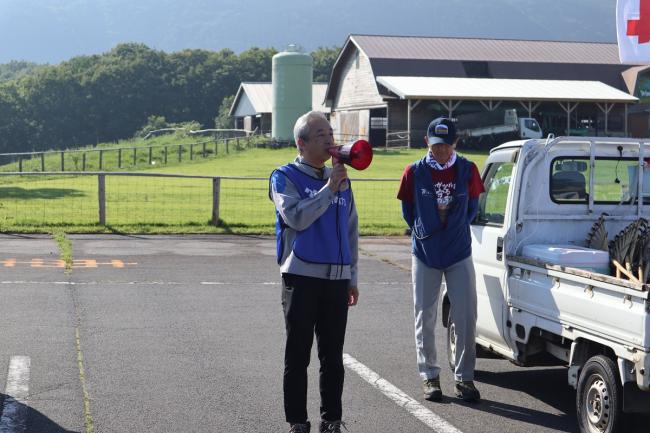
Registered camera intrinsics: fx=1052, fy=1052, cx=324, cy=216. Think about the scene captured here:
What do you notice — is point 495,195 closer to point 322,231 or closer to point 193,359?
point 322,231

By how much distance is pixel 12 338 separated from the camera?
9.58 meters

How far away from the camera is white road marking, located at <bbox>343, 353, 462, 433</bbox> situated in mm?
6844

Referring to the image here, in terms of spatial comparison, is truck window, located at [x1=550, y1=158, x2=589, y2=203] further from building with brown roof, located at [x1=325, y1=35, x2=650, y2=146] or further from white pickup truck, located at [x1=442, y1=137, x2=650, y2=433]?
building with brown roof, located at [x1=325, y1=35, x2=650, y2=146]

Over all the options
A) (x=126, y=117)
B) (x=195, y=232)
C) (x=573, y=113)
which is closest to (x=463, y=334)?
(x=195, y=232)

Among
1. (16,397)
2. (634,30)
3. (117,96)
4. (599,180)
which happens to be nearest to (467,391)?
(599,180)

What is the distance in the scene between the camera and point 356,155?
5.70m

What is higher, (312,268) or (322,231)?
(322,231)

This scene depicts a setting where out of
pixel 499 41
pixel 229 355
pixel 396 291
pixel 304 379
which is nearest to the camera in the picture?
pixel 304 379

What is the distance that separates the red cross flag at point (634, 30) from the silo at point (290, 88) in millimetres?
53488

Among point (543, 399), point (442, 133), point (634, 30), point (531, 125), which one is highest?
point (634, 30)

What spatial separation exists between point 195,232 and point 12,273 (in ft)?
19.6

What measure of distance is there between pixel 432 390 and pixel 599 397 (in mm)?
1417

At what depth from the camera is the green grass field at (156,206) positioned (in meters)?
20.3

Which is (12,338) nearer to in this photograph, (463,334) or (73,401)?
(73,401)
